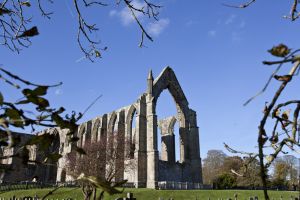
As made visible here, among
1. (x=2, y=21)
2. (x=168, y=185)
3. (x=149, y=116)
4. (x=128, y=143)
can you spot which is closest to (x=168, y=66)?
(x=149, y=116)

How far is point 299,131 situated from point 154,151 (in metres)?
31.7

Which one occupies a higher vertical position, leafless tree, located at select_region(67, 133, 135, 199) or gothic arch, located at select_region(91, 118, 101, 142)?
gothic arch, located at select_region(91, 118, 101, 142)

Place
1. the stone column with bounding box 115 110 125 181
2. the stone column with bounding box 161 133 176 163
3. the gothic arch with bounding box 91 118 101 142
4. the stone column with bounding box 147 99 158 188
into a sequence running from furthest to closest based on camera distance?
the gothic arch with bounding box 91 118 101 142, the stone column with bounding box 161 133 176 163, the stone column with bounding box 115 110 125 181, the stone column with bounding box 147 99 158 188

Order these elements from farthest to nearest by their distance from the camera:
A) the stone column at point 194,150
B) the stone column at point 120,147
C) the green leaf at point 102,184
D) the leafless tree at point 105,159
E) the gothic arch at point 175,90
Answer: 1. the stone column at point 194,150
2. the gothic arch at point 175,90
3. the stone column at point 120,147
4. the leafless tree at point 105,159
5. the green leaf at point 102,184

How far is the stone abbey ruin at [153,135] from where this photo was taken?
1297 inches

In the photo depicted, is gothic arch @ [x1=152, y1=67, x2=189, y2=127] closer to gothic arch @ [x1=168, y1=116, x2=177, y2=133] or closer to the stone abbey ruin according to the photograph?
the stone abbey ruin

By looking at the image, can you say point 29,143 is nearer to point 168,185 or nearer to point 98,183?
point 98,183

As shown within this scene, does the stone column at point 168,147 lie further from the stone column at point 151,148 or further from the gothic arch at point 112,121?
the gothic arch at point 112,121

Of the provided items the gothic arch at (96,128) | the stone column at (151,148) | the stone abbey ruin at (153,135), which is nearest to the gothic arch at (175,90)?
the stone abbey ruin at (153,135)

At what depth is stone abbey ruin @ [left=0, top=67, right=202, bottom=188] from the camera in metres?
32.9

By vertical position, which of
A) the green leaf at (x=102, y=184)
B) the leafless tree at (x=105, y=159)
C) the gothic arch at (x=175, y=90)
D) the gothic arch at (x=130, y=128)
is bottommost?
the green leaf at (x=102, y=184)

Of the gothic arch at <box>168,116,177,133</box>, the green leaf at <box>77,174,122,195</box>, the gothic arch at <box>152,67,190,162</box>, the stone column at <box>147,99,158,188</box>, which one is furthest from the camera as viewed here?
the gothic arch at <box>168,116,177,133</box>

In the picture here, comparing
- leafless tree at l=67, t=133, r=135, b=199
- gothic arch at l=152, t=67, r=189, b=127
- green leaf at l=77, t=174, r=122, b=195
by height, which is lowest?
green leaf at l=77, t=174, r=122, b=195

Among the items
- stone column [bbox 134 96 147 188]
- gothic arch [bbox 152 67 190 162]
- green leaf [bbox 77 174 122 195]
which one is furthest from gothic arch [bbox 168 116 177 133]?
green leaf [bbox 77 174 122 195]
